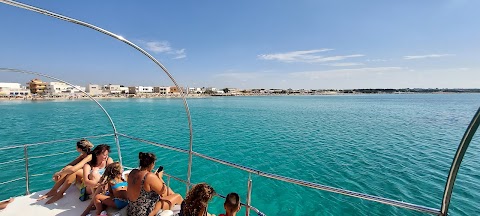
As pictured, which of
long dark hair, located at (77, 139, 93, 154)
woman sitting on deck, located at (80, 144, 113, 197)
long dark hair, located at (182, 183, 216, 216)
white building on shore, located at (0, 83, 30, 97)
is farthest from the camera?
white building on shore, located at (0, 83, 30, 97)

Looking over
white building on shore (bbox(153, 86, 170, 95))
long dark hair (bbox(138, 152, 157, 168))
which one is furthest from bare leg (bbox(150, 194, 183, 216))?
white building on shore (bbox(153, 86, 170, 95))

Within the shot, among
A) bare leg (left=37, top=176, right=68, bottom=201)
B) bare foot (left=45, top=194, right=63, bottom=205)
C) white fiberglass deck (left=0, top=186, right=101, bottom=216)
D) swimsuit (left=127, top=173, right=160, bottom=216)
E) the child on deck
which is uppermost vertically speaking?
the child on deck

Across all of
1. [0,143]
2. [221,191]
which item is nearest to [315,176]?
[221,191]

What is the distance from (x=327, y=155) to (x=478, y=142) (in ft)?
47.9

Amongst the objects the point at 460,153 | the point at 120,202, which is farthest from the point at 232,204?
the point at 460,153

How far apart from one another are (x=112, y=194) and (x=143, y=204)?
87cm

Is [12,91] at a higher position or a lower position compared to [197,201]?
higher

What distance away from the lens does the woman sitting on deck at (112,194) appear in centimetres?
364

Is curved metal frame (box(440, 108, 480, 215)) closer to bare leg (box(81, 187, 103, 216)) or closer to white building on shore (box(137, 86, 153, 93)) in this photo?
bare leg (box(81, 187, 103, 216))

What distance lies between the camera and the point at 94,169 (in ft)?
13.6

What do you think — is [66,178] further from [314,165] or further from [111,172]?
[314,165]

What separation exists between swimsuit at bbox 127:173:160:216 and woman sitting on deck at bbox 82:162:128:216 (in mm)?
516

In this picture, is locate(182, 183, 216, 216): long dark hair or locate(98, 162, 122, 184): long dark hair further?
locate(98, 162, 122, 184): long dark hair

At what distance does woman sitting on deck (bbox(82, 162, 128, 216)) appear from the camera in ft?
11.9
